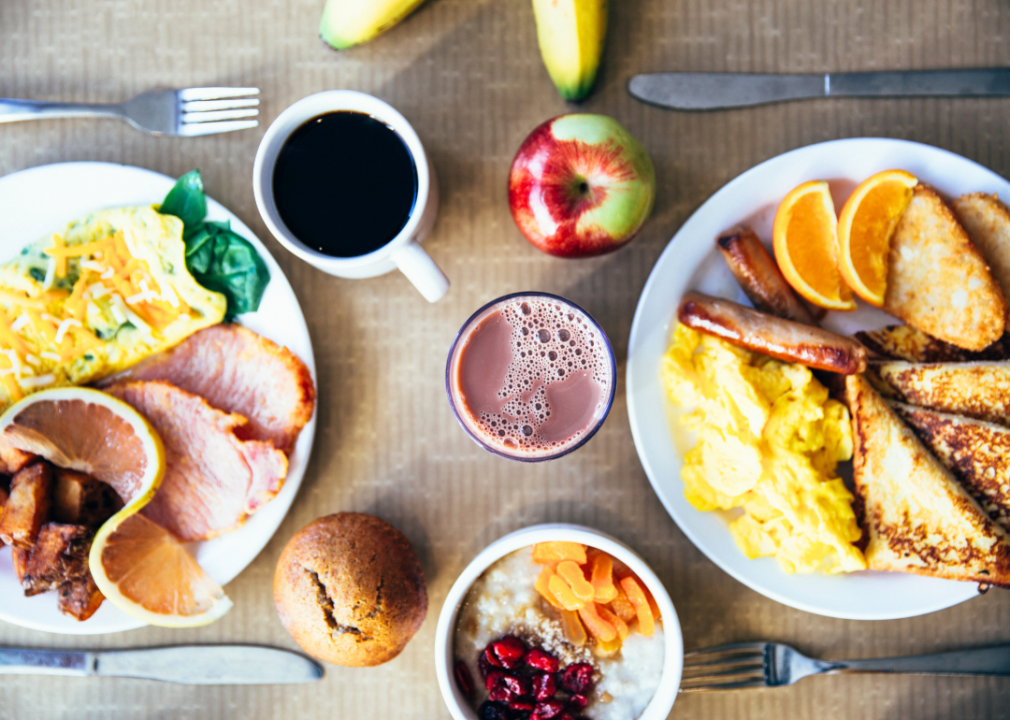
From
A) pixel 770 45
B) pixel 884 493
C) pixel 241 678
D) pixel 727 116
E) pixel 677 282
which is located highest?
pixel 770 45

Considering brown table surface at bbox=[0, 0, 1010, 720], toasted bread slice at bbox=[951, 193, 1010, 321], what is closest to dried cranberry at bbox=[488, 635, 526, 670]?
brown table surface at bbox=[0, 0, 1010, 720]

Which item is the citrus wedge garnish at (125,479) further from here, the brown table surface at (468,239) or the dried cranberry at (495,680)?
the dried cranberry at (495,680)

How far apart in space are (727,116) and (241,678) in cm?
145

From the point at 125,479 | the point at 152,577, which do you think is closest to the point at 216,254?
the point at 125,479

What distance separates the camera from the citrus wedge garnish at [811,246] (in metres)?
1.13

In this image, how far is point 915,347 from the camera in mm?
1206

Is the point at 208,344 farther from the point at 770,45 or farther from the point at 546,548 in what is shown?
the point at 770,45

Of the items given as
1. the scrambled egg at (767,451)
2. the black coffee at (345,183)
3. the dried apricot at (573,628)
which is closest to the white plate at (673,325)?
the scrambled egg at (767,451)

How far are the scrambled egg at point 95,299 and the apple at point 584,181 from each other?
62 cm

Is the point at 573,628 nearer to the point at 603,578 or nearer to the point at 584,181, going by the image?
the point at 603,578

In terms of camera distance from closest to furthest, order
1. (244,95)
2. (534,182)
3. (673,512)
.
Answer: (534,182)
(673,512)
(244,95)

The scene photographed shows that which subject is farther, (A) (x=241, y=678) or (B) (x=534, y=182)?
(A) (x=241, y=678)

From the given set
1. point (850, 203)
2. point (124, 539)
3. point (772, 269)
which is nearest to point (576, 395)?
point (772, 269)

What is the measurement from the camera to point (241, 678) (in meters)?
1.27
